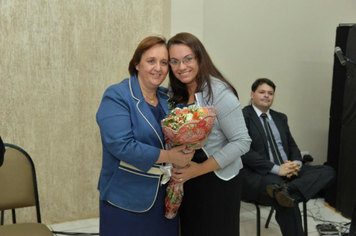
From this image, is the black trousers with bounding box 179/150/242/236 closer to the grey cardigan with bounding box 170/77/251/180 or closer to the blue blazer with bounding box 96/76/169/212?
the grey cardigan with bounding box 170/77/251/180

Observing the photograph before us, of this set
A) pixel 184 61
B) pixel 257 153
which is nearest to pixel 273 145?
pixel 257 153

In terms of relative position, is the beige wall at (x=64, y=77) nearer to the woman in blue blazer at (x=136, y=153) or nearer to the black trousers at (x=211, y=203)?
the woman in blue blazer at (x=136, y=153)

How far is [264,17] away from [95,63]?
6.22ft

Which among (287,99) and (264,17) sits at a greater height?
(264,17)

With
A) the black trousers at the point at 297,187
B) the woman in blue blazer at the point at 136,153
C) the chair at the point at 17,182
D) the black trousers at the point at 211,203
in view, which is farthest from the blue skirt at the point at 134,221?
the black trousers at the point at 297,187

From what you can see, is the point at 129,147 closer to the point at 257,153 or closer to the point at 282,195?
the point at 282,195

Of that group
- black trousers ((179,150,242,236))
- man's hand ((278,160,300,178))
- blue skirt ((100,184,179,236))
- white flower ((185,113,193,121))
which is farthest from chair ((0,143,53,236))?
man's hand ((278,160,300,178))

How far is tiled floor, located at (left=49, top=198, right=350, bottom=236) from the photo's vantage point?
3.90m

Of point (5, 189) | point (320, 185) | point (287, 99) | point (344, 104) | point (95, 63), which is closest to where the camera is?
point (5, 189)

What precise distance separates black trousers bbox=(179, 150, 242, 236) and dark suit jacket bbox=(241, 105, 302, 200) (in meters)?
1.16

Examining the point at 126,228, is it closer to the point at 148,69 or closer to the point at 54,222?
the point at 148,69

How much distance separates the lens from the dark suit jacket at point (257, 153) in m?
3.53

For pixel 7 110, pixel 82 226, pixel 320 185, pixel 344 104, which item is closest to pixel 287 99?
pixel 344 104

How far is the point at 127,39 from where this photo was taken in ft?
13.2
